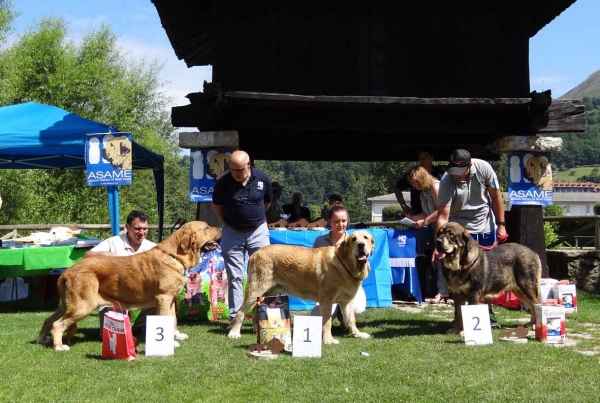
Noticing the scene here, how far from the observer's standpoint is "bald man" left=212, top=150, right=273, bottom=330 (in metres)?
7.12

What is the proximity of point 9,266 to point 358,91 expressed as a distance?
215 inches

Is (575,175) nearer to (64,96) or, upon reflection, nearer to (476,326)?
(64,96)

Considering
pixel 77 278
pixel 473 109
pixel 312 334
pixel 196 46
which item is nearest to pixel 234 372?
pixel 312 334

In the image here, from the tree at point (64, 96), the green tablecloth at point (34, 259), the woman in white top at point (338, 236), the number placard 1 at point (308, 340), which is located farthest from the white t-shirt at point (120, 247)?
the tree at point (64, 96)

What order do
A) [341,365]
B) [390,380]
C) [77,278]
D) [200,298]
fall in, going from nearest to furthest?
[390,380], [341,365], [77,278], [200,298]

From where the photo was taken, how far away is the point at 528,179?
9242 mm

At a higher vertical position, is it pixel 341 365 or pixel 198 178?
pixel 198 178

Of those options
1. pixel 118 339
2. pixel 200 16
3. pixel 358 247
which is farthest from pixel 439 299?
pixel 200 16

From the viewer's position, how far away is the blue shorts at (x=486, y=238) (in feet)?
22.8

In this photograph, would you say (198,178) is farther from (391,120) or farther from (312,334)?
(312,334)

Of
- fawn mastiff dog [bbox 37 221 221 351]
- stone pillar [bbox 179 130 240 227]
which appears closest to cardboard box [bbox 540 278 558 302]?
fawn mastiff dog [bbox 37 221 221 351]

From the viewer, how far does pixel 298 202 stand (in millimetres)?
12398

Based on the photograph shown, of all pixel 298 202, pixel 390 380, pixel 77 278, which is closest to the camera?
pixel 390 380

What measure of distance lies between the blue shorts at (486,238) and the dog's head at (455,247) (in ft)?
1.77
